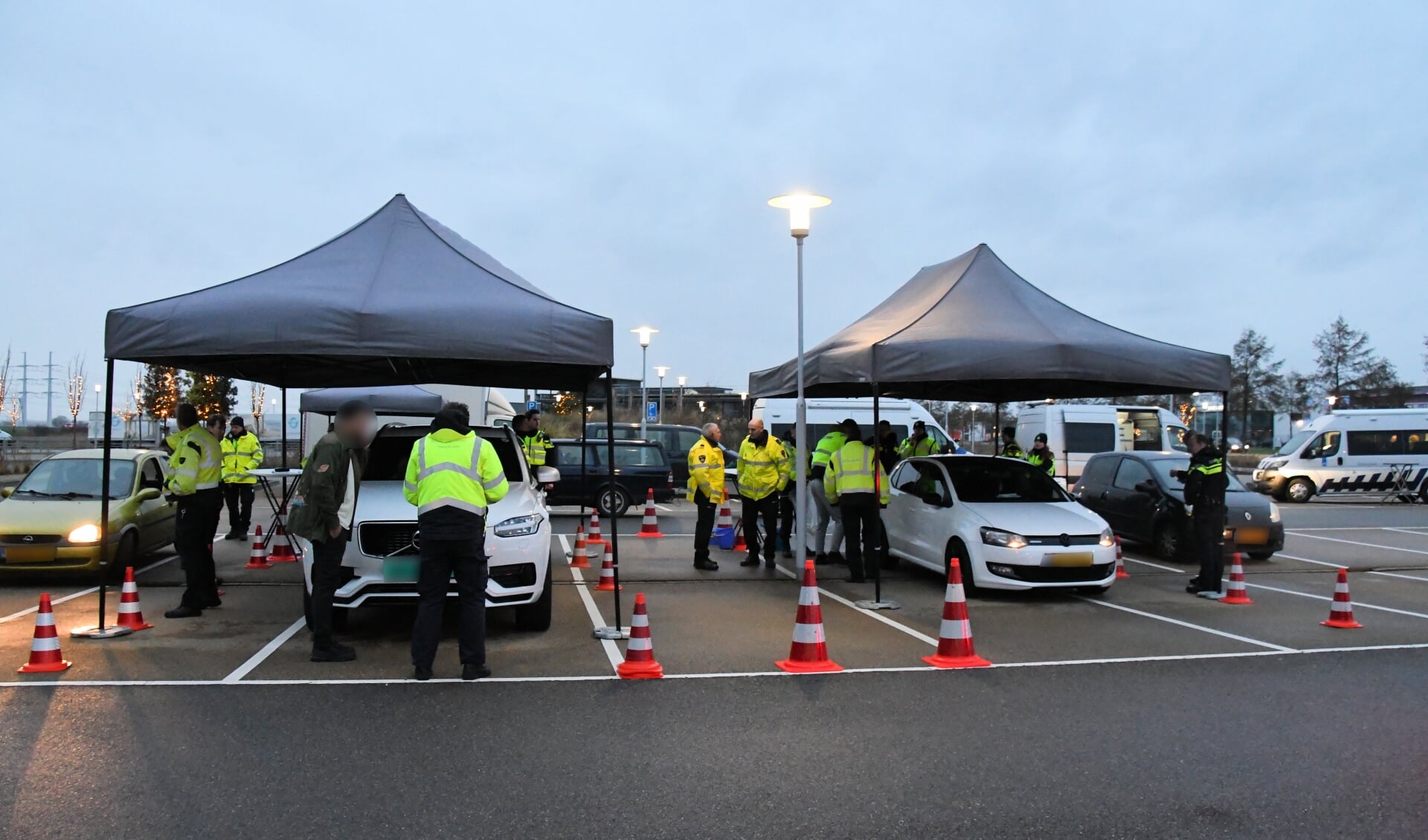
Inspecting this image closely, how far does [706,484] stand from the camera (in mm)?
11727

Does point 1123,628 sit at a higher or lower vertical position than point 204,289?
lower

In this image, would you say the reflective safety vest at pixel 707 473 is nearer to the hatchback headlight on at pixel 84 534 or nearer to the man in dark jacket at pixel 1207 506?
the man in dark jacket at pixel 1207 506

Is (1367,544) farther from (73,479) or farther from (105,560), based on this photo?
(73,479)

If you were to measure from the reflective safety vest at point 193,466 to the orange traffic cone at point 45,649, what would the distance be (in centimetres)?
191

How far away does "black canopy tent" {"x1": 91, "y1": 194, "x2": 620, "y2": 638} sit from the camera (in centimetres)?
790

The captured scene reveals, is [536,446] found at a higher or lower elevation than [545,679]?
higher

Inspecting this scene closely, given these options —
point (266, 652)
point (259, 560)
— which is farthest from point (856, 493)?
point (259, 560)

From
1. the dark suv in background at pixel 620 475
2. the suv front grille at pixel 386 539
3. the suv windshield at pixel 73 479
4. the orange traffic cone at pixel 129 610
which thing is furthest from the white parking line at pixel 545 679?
the dark suv in background at pixel 620 475

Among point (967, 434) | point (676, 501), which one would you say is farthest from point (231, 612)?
point (967, 434)

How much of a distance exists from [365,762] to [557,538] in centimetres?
1077

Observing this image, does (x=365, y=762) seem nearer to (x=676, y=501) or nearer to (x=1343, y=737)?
(x=1343, y=737)

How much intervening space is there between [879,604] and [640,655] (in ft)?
11.4

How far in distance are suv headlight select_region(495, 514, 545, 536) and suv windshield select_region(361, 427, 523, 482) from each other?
0.93 metres

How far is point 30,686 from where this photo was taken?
6.32 meters
